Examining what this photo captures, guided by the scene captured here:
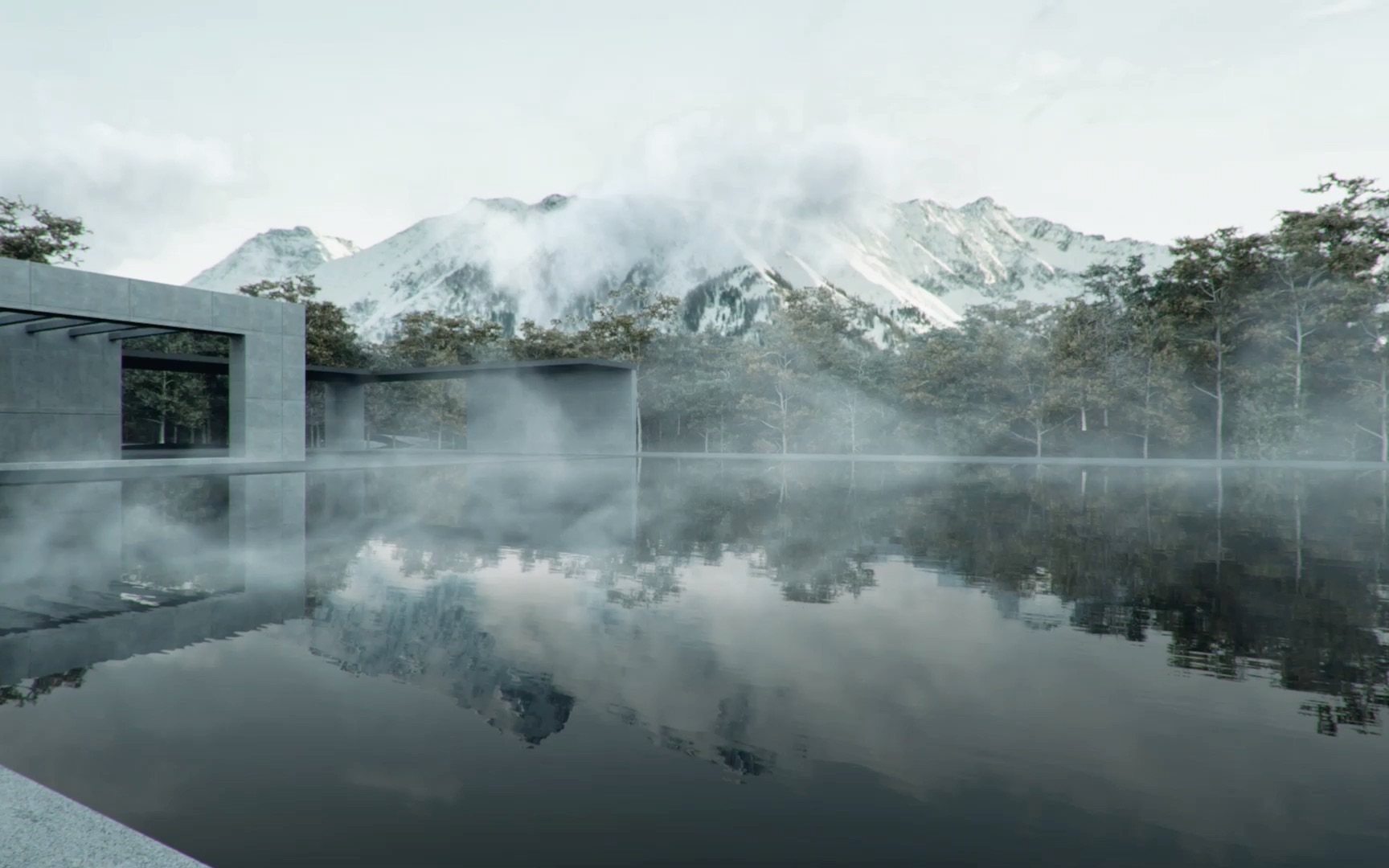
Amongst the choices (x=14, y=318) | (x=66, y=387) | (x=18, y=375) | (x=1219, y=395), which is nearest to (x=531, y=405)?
(x=66, y=387)

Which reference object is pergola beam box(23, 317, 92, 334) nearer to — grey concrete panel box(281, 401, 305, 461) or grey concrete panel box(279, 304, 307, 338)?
grey concrete panel box(279, 304, 307, 338)

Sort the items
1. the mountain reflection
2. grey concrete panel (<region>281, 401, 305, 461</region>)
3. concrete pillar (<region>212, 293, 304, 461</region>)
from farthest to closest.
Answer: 1. grey concrete panel (<region>281, 401, 305, 461</region>)
2. concrete pillar (<region>212, 293, 304, 461</region>)
3. the mountain reflection

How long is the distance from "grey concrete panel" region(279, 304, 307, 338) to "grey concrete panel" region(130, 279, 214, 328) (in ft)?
6.70

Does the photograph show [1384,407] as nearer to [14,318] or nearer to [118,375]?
[118,375]

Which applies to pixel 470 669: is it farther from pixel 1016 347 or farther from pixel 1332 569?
pixel 1016 347

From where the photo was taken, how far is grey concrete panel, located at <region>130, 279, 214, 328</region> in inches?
738

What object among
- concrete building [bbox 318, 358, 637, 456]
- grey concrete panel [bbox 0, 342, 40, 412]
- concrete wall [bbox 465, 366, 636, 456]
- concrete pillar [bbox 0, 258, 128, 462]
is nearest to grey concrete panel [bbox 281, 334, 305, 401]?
concrete pillar [bbox 0, 258, 128, 462]

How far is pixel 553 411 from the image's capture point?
33281 mm

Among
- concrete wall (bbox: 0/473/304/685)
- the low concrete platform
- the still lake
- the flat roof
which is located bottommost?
concrete wall (bbox: 0/473/304/685)

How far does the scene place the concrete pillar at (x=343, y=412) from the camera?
36219 mm

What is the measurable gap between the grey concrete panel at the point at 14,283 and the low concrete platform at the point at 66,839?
18329 mm

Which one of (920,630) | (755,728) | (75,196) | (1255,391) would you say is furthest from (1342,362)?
(75,196)

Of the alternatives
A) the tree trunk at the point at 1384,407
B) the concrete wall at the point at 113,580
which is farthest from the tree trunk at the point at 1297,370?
the concrete wall at the point at 113,580

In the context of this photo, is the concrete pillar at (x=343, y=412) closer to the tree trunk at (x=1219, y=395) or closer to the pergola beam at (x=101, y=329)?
the pergola beam at (x=101, y=329)
